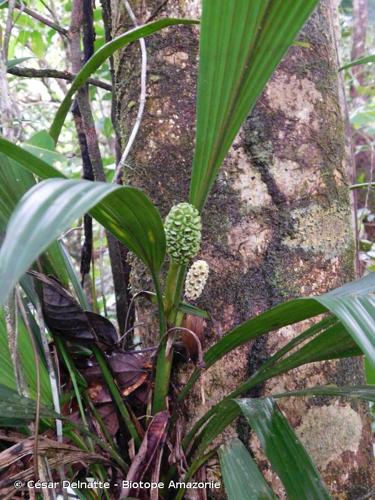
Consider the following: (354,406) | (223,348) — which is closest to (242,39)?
(223,348)

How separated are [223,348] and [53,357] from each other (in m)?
0.26

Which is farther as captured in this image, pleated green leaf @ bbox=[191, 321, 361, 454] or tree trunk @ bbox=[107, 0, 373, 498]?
tree trunk @ bbox=[107, 0, 373, 498]

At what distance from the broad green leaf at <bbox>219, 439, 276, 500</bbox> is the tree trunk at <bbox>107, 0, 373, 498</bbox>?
140mm

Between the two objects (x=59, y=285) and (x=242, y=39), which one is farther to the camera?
(x=59, y=285)

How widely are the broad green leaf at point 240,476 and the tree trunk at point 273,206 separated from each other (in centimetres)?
14

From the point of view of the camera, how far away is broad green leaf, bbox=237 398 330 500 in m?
0.52

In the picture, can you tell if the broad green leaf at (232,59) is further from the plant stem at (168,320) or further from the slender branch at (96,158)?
the slender branch at (96,158)

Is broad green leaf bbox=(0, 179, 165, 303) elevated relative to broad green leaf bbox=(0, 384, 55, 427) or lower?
elevated

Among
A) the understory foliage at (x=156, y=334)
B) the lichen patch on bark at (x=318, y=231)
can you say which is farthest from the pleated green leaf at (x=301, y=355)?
the lichen patch on bark at (x=318, y=231)

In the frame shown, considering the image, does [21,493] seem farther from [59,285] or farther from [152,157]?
[152,157]

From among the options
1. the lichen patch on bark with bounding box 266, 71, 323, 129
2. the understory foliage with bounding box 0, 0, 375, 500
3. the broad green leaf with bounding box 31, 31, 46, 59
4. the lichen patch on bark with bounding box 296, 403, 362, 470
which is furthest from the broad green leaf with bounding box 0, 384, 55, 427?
the broad green leaf with bounding box 31, 31, 46, 59

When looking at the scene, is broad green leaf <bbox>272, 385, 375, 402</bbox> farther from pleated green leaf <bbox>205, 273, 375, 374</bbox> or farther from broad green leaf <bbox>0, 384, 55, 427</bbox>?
broad green leaf <bbox>0, 384, 55, 427</bbox>

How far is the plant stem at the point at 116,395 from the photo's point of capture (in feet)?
2.15

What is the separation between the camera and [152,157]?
32.3 inches
